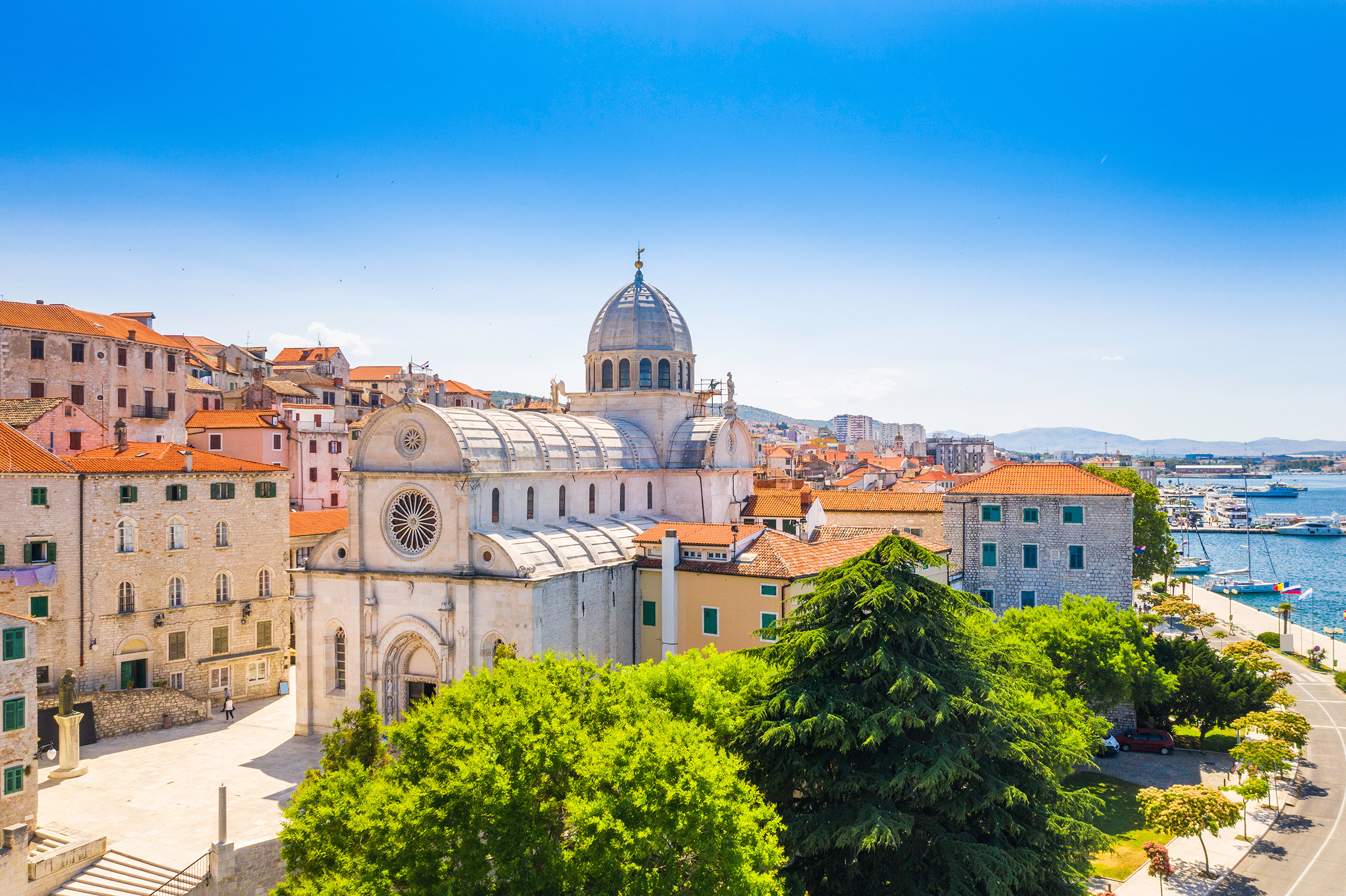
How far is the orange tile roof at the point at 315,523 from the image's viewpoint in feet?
167

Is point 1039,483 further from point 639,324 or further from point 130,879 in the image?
point 130,879

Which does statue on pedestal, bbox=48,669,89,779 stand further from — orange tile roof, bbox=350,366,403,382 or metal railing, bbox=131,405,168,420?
orange tile roof, bbox=350,366,403,382

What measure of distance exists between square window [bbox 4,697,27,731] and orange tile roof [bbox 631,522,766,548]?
22.6 metres

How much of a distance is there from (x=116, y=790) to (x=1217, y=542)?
168563mm

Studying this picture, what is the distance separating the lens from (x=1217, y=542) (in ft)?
506

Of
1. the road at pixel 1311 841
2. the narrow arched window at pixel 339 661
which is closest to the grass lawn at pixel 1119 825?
the road at pixel 1311 841

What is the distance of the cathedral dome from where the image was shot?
4819 centimetres

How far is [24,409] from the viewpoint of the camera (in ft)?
142

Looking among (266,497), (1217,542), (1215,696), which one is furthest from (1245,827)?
(1217,542)

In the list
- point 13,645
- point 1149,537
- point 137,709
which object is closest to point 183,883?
point 13,645

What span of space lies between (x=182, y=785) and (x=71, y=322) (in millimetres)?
32917

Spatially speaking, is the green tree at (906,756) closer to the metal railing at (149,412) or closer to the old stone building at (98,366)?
the old stone building at (98,366)

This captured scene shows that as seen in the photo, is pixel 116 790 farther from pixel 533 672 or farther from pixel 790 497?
pixel 790 497

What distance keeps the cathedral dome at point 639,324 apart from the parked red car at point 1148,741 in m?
29.0
